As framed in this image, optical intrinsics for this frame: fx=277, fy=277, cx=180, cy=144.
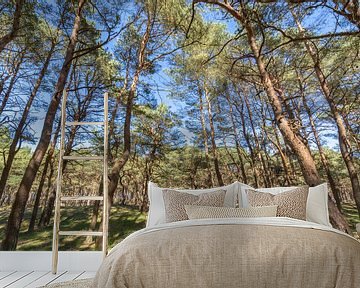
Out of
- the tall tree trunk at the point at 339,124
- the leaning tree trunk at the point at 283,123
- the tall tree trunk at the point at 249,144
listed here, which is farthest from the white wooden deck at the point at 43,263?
the tall tree trunk at the point at 339,124

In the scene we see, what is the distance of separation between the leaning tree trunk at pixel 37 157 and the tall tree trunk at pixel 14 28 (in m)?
0.64

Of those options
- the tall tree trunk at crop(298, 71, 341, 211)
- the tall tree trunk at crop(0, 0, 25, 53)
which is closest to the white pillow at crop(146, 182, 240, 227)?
the tall tree trunk at crop(298, 71, 341, 211)

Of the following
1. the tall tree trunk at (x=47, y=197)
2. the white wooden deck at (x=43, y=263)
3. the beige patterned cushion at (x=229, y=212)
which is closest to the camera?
the beige patterned cushion at (x=229, y=212)

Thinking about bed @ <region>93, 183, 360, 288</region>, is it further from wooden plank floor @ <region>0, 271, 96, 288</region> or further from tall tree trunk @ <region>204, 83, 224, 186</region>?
tall tree trunk @ <region>204, 83, 224, 186</region>

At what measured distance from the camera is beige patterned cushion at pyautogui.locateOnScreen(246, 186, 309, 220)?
223cm

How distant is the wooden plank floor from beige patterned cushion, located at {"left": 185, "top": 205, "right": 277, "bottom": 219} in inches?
55.3

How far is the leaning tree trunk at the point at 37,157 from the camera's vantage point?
320 centimetres

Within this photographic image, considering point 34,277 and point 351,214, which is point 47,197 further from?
point 351,214

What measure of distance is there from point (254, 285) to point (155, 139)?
8.58ft

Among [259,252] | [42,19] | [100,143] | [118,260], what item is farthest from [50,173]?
[259,252]

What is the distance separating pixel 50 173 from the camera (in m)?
3.46

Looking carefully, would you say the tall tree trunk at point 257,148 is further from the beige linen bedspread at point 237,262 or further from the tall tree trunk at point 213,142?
the beige linen bedspread at point 237,262

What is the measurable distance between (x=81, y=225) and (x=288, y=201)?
2.41 m

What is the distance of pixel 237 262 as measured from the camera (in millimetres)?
1373
